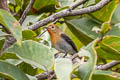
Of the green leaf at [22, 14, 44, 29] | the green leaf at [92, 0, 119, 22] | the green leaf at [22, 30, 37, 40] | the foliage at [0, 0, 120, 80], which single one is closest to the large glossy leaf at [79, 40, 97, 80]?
the foliage at [0, 0, 120, 80]

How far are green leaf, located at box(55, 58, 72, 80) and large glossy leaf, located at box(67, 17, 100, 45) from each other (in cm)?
35

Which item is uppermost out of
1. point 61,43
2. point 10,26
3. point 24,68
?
point 10,26

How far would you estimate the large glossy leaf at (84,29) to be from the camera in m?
1.15

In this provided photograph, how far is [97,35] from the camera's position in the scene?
1.16 metres

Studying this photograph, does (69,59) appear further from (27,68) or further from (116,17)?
(116,17)

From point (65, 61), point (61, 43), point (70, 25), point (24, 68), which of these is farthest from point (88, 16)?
point (61, 43)

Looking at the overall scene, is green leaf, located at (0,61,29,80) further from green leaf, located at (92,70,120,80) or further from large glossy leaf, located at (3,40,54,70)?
green leaf, located at (92,70,120,80)

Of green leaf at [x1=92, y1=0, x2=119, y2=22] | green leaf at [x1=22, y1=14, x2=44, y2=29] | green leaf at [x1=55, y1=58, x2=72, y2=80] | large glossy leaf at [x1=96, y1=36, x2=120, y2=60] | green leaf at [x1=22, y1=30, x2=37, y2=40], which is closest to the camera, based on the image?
green leaf at [x1=55, y1=58, x2=72, y2=80]

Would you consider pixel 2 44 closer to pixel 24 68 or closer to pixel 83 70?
pixel 24 68

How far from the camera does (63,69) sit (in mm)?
765

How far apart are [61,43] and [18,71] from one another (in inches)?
81.8

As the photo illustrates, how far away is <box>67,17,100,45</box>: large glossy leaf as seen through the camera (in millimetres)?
1153

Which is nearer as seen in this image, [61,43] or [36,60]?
[36,60]

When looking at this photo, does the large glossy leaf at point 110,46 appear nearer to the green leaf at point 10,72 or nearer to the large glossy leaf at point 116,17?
the green leaf at point 10,72
